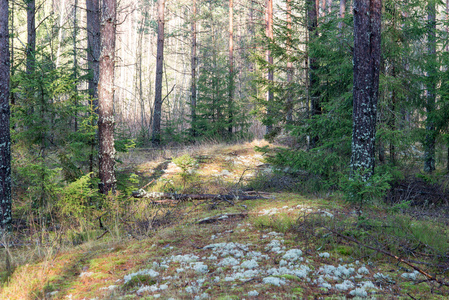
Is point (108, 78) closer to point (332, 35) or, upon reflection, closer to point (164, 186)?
point (164, 186)

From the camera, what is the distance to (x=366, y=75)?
594 centimetres

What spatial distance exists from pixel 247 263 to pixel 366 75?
15.2 feet

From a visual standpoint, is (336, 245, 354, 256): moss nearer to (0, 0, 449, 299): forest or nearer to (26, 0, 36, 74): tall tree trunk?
(0, 0, 449, 299): forest

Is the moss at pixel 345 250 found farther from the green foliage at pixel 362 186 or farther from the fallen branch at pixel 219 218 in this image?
the fallen branch at pixel 219 218

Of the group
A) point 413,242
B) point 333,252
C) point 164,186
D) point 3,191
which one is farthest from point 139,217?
point 413,242

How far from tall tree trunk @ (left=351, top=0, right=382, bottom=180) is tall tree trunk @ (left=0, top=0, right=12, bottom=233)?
705cm

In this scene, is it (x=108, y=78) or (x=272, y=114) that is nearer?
(x=108, y=78)

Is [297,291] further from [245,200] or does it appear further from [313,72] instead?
[313,72]

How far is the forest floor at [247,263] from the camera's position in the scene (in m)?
2.76

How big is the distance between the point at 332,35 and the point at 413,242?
19.2ft

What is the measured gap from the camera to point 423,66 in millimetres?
8352

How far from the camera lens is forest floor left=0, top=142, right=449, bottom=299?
9.06 ft

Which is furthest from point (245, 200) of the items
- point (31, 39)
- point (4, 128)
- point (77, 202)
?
point (31, 39)

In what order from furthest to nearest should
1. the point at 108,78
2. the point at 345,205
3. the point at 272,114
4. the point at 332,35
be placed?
the point at 272,114, the point at 332,35, the point at 108,78, the point at 345,205
